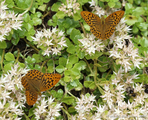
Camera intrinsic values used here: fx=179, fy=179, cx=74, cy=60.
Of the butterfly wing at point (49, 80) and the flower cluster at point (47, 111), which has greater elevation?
the butterfly wing at point (49, 80)

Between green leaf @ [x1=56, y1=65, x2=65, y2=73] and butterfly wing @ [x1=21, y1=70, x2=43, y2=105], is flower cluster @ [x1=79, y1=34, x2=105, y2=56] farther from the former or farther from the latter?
butterfly wing @ [x1=21, y1=70, x2=43, y2=105]

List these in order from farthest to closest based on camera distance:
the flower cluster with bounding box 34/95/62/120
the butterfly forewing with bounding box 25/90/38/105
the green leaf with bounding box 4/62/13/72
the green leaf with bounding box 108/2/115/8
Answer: the green leaf with bounding box 108/2/115/8, the green leaf with bounding box 4/62/13/72, the flower cluster with bounding box 34/95/62/120, the butterfly forewing with bounding box 25/90/38/105

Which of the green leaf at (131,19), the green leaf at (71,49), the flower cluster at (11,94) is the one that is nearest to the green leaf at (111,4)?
the green leaf at (131,19)

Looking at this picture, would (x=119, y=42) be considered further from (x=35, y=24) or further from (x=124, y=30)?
(x=35, y=24)

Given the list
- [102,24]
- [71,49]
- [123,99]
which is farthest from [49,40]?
[123,99]

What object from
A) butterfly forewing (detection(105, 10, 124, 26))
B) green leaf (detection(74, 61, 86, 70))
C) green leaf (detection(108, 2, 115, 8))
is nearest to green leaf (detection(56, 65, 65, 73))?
green leaf (detection(74, 61, 86, 70))

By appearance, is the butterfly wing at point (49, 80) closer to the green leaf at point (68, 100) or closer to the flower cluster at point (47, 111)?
the flower cluster at point (47, 111)
